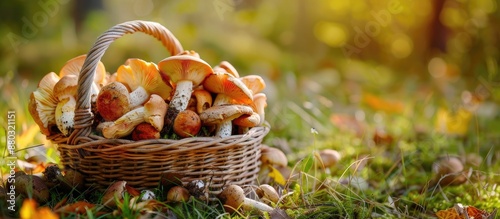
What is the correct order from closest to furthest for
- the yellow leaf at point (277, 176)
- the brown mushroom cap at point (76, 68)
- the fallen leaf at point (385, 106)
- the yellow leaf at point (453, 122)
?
the brown mushroom cap at point (76, 68) < the yellow leaf at point (277, 176) < the yellow leaf at point (453, 122) < the fallen leaf at point (385, 106)

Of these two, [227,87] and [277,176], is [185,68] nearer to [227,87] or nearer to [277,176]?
[227,87]

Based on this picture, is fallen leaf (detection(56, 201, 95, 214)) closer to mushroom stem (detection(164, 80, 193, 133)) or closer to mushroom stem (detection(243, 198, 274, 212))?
mushroom stem (detection(164, 80, 193, 133))

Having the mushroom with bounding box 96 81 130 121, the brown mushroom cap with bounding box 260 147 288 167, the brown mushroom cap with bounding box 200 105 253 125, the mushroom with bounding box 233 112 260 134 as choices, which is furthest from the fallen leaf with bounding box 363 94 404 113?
the mushroom with bounding box 96 81 130 121

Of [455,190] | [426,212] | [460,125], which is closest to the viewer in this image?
[426,212]

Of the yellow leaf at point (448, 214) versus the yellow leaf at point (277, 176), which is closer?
the yellow leaf at point (448, 214)

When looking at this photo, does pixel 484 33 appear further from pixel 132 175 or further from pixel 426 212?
pixel 132 175

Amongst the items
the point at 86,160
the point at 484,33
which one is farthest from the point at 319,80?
the point at 86,160

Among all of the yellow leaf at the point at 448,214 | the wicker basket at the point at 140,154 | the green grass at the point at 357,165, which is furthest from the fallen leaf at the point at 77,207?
the yellow leaf at the point at 448,214

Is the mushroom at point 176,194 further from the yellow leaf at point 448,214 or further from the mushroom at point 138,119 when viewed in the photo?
the yellow leaf at point 448,214
